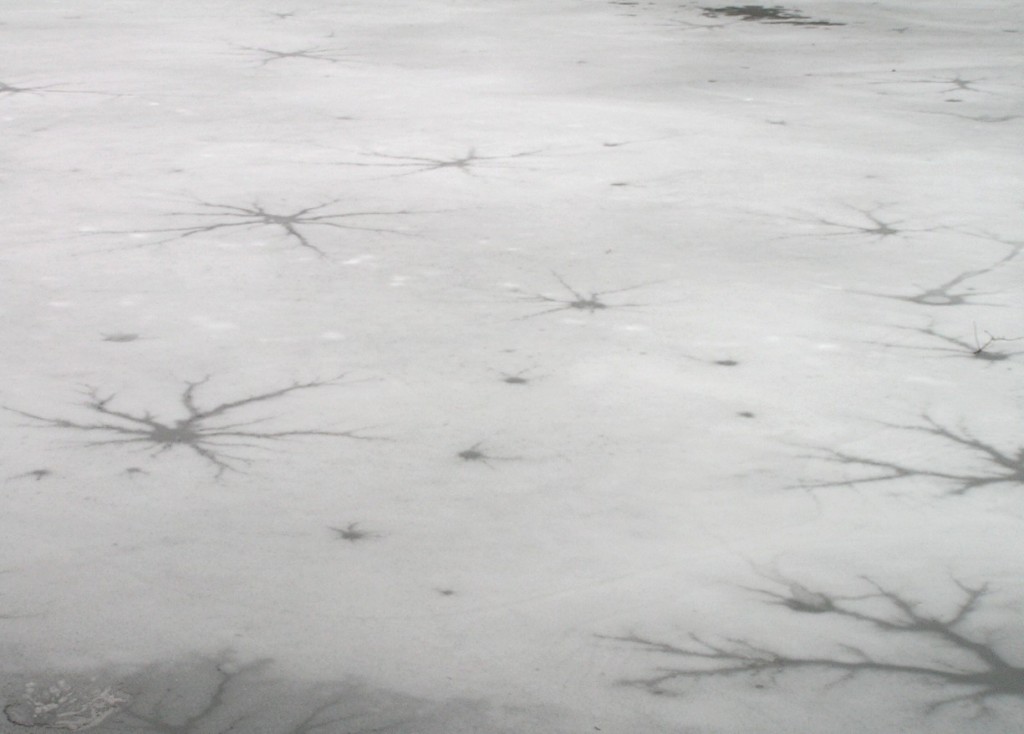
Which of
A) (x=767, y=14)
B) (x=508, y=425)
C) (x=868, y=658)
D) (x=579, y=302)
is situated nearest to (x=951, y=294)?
(x=579, y=302)

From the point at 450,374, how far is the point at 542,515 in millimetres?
287

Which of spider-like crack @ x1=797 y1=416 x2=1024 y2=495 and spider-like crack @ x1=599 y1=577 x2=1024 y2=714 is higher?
spider-like crack @ x1=797 y1=416 x2=1024 y2=495

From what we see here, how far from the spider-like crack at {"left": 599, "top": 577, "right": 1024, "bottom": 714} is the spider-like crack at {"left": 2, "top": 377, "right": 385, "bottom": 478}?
0.39 m

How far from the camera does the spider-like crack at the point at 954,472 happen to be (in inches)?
40.4

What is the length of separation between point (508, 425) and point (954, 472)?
0.38 metres

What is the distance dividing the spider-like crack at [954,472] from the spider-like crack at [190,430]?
0.40 meters

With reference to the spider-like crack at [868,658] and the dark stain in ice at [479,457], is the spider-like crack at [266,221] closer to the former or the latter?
the dark stain in ice at [479,457]

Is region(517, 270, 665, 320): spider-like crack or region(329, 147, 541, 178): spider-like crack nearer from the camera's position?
region(517, 270, 665, 320): spider-like crack

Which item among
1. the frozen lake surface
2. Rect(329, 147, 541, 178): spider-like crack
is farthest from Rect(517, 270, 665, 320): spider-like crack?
Rect(329, 147, 541, 178): spider-like crack

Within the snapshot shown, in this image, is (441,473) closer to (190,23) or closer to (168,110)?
(168,110)

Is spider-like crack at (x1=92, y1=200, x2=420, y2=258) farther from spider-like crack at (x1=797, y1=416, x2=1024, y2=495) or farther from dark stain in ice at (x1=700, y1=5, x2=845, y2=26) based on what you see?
dark stain in ice at (x1=700, y1=5, x2=845, y2=26)

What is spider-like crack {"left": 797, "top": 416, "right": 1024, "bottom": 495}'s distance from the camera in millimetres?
1026

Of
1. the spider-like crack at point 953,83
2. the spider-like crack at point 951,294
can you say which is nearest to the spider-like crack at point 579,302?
the spider-like crack at point 951,294

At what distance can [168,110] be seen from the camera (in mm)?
2447
